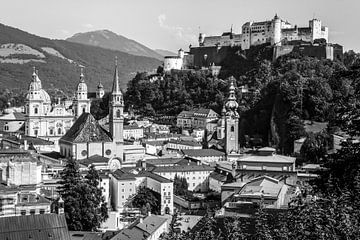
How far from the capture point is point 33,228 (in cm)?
2405

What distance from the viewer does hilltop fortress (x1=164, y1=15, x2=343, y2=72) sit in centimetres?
8350

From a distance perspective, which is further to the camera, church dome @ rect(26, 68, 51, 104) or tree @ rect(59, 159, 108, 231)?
church dome @ rect(26, 68, 51, 104)

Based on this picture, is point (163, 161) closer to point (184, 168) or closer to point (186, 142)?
point (184, 168)

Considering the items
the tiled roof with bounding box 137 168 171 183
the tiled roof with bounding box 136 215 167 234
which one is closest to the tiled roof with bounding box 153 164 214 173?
the tiled roof with bounding box 137 168 171 183

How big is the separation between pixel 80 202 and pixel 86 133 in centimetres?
1614

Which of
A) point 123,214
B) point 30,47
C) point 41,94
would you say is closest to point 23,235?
point 123,214

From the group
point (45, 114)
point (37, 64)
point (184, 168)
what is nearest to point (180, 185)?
point (184, 168)

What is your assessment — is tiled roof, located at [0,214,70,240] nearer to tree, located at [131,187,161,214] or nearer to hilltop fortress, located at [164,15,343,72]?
tree, located at [131,187,161,214]

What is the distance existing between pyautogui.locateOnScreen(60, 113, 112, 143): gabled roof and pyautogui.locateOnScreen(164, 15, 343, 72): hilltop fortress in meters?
40.3

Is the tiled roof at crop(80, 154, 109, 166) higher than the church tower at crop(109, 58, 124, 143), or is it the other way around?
the church tower at crop(109, 58, 124, 143)

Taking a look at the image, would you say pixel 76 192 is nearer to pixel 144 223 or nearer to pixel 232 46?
pixel 144 223

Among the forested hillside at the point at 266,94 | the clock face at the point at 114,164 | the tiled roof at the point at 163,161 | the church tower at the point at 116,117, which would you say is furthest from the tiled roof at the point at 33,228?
the tiled roof at the point at 163,161

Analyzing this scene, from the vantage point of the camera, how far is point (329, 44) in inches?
3260

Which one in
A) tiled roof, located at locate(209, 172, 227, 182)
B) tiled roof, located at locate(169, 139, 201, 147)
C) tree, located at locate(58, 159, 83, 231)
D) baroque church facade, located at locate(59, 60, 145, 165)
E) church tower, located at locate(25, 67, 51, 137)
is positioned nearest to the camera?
tree, located at locate(58, 159, 83, 231)
